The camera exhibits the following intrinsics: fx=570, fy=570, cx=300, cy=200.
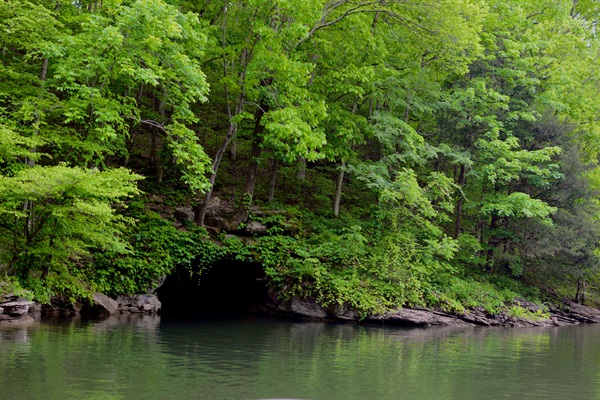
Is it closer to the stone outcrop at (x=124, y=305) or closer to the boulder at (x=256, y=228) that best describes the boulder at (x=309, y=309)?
the boulder at (x=256, y=228)

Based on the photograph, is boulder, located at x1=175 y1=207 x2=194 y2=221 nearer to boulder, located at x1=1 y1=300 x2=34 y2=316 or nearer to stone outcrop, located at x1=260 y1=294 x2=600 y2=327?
stone outcrop, located at x1=260 y1=294 x2=600 y2=327

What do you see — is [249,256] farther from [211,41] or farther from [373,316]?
[211,41]

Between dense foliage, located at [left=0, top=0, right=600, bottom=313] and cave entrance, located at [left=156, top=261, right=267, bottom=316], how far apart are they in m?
1.06

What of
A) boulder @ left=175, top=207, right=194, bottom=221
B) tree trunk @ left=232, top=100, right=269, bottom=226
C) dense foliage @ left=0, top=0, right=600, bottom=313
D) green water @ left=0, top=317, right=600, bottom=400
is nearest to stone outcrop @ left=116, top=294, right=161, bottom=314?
dense foliage @ left=0, top=0, right=600, bottom=313

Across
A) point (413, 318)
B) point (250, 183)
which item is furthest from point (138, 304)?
point (413, 318)

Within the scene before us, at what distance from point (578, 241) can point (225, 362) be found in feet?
68.7

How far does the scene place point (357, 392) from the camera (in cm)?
826

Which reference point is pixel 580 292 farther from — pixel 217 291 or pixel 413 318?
pixel 217 291

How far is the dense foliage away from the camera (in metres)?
15.0

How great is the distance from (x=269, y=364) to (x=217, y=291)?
516 inches

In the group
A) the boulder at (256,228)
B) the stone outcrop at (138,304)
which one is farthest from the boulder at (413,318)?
the stone outcrop at (138,304)

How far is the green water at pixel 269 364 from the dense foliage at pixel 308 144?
2.96 metres

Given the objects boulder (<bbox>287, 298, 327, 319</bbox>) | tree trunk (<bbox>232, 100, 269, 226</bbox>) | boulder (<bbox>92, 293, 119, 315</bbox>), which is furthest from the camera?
tree trunk (<bbox>232, 100, 269, 226</bbox>)

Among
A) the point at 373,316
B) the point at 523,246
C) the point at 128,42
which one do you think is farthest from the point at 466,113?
the point at 128,42
